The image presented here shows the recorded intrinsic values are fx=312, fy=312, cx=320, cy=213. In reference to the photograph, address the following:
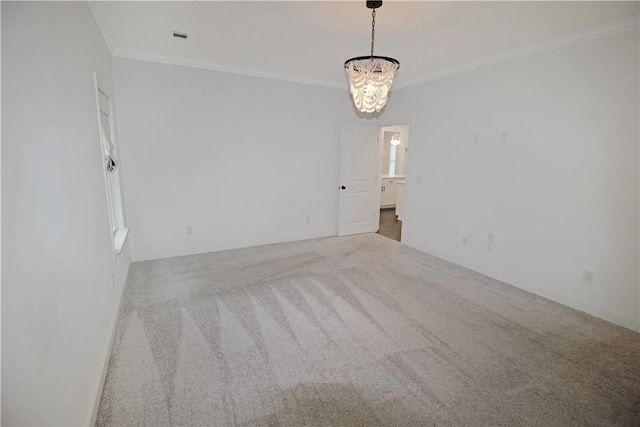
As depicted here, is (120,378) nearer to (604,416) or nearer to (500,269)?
(604,416)

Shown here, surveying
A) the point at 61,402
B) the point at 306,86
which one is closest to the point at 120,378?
the point at 61,402

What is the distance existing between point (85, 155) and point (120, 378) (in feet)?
4.94

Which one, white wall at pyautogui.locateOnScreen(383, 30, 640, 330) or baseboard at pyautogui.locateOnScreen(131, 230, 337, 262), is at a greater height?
white wall at pyautogui.locateOnScreen(383, 30, 640, 330)

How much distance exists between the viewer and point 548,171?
125 inches

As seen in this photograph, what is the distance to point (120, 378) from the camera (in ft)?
6.75

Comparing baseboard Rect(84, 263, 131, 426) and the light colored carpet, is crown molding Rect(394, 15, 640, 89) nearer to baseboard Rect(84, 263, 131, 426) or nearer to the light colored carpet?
the light colored carpet

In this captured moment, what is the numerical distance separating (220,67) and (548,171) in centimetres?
408

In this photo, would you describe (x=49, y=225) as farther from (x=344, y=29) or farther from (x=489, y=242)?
(x=489, y=242)

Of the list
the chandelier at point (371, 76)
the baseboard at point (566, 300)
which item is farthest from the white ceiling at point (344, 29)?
the baseboard at point (566, 300)

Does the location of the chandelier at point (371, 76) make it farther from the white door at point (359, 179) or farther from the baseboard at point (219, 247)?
the baseboard at point (219, 247)

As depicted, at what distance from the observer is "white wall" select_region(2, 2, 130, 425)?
1.09 metres

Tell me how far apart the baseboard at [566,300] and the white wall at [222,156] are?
2.61 meters

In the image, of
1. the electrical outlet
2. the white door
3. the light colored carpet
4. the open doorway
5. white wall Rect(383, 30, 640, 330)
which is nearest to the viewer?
the light colored carpet

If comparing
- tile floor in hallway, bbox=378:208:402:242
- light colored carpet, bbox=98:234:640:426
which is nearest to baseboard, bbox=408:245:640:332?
light colored carpet, bbox=98:234:640:426
